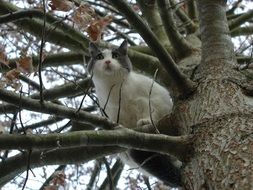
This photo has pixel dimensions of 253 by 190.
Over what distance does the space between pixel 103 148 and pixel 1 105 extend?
2.94 feet

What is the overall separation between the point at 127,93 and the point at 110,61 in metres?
0.48

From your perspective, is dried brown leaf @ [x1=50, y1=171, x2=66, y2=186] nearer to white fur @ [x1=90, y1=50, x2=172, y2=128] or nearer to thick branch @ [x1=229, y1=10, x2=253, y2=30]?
white fur @ [x1=90, y1=50, x2=172, y2=128]

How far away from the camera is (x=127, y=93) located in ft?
14.2

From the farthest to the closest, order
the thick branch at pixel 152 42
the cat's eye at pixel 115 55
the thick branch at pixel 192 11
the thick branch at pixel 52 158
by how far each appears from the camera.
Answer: the thick branch at pixel 192 11 → the cat's eye at pixel 115 55 → the thick branch at pixel 52 158 → the thick branch at pixel 152 42

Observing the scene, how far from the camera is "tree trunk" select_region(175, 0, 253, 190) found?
7.64ft

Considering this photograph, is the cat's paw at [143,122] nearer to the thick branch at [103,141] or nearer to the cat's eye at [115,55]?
the cat's eye at [115,55]

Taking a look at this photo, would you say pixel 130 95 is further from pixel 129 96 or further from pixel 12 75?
pixel 12 75

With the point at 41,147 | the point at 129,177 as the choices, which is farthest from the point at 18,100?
the point at 129,177

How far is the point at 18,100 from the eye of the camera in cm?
243

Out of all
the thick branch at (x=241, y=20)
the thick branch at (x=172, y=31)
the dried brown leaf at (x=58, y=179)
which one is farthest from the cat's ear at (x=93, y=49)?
the thick branch at (x=241, y=20)

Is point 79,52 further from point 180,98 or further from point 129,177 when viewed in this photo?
point 129,177

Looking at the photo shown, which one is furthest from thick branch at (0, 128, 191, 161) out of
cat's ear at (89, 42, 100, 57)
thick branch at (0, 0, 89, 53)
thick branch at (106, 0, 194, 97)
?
cat's ear at (89, 42, 100, 57)

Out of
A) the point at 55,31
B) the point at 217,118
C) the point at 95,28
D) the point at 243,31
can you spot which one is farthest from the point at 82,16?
the point at 243,31

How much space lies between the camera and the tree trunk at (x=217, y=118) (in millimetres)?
2330
